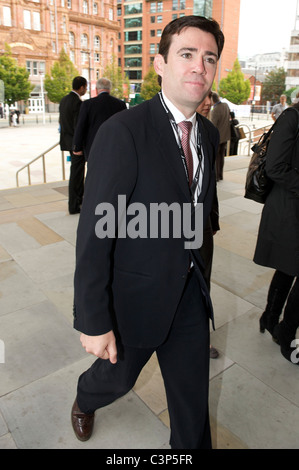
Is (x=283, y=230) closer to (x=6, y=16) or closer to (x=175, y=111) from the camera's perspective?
(x=175, y=111)

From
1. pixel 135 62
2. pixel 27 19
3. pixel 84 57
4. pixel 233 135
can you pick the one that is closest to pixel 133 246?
pixel 233 135

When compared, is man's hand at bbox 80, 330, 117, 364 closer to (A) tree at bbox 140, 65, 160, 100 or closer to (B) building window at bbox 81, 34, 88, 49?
(A) tree at bbox 140, 65, 160, 100

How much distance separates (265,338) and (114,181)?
7.26 feet

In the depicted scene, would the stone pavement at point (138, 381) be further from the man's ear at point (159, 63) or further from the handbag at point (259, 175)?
the man's ear at point (159, 63)

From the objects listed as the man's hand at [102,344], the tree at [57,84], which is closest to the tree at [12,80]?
the tree at [57,84]

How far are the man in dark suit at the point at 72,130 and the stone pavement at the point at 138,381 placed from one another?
5.02 feet

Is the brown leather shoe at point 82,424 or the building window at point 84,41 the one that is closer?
the brown leather shoe at point 82,424

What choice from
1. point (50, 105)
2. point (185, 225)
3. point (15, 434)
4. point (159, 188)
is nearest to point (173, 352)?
point (185, 225)

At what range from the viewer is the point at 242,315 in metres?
3.22

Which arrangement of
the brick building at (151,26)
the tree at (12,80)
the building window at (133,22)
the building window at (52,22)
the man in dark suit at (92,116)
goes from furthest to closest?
the building window at (133,22) → the brick building at (151,26) → the building window at (52,22) → the tree at (12,80) → the man in dark suit at (92,116)

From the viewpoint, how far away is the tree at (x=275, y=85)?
7988 centimetres

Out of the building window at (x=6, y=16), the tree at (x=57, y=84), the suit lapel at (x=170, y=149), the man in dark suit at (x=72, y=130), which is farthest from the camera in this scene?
the building window at (x=6, y=16)

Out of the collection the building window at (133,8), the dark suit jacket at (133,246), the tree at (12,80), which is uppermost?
the building window at (133,8)
